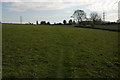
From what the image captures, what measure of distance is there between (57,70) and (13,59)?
159 inches

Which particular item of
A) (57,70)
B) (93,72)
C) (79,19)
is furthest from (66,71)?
(79,19)

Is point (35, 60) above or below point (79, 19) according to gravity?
below

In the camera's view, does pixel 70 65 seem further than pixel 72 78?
Yes

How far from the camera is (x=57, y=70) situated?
8.02m

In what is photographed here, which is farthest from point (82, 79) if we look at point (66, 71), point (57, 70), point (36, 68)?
point (36, 68)

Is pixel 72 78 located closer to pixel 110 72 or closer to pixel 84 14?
pixel 110 72

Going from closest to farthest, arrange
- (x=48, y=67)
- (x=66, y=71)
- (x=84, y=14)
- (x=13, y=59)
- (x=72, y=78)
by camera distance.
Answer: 1. (x=72, y=78)
2. (x=66, y=71)
3. (x=48, y=67)
4. (x=13, y=59)
5. (x=84, y=14)

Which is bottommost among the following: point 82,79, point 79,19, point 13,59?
point 82,79

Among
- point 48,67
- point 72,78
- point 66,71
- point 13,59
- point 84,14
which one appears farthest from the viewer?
point 84,14

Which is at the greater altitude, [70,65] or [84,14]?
[84,14]

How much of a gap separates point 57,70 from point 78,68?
158 cm

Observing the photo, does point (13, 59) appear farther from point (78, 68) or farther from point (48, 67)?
point (78, 68)

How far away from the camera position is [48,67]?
8484 millimetres

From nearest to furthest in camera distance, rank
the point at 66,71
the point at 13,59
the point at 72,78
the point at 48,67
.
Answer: the point at 72,78 → the point at 66,71 → the point at 48,67 → the point at 13,59
